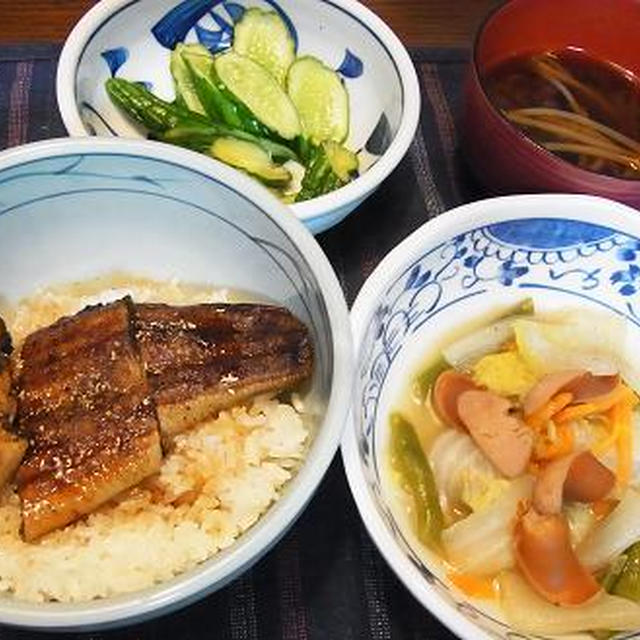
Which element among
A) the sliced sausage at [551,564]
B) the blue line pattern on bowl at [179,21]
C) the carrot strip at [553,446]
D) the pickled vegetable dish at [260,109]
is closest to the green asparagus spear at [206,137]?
the pickled vegetable dish at [260,109]

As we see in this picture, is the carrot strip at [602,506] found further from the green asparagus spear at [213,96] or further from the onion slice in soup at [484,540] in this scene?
the green asparagus spear at [213,96]

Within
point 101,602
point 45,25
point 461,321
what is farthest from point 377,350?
point 45,25

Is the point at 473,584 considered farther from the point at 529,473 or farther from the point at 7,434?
the point at 7,434

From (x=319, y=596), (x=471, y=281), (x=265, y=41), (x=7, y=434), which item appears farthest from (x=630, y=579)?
(x=265, y=41)

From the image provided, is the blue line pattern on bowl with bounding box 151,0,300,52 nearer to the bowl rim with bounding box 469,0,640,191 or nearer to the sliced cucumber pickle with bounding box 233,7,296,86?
the sliced cucumber pickle with bounding box 233,7,296,86

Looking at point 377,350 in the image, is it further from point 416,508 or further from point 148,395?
point 148,395

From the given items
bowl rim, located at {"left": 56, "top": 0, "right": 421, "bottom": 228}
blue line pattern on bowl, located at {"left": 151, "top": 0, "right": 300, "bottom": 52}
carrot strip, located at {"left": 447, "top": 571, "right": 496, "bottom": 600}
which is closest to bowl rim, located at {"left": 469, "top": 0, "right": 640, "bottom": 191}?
bowl rim, located at {"left": 56, "top": 0, "right": 421, "bottom": 228}
